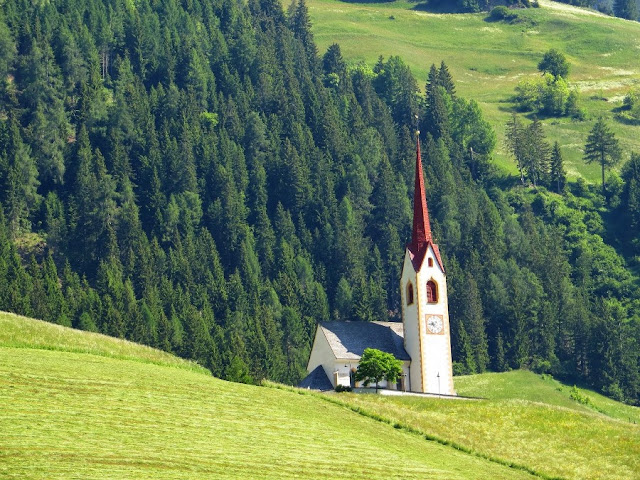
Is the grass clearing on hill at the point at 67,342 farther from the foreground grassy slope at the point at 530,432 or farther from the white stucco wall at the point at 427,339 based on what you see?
the white stucco wall at the point at 427,339

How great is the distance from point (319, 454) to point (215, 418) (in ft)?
19.8

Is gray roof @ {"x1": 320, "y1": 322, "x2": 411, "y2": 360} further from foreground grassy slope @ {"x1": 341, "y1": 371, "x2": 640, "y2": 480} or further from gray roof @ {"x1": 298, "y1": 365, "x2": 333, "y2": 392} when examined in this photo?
foreground grassy slope @ {"x1": 341, "y1": 371, "x2": 640, "y2": 480}

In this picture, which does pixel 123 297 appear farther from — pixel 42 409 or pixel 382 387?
pixel 42 409

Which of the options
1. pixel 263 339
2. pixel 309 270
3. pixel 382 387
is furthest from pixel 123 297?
pixel 382 387

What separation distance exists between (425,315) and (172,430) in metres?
53.8

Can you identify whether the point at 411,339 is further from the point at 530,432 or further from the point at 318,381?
the point at 530,432

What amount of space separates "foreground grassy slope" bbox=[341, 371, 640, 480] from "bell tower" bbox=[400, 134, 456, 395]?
15.1 metres

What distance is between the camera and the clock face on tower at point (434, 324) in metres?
111

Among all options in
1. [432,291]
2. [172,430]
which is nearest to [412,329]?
[432,291]

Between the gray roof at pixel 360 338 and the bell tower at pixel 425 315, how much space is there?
100 centimetres

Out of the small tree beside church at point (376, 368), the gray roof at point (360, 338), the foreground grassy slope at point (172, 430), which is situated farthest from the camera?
the gray roof at point (360, 338)

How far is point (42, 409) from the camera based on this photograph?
58.6 m

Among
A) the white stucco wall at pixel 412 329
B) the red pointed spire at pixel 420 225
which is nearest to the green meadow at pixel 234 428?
the white stucco wall at pixel 412 329

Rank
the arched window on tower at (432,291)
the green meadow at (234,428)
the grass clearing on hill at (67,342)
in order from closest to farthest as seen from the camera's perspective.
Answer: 1. the green meadow at (234,428)
2. the grass clearing on hill at (67,342)
3. the arched window on tower at (432,291)
